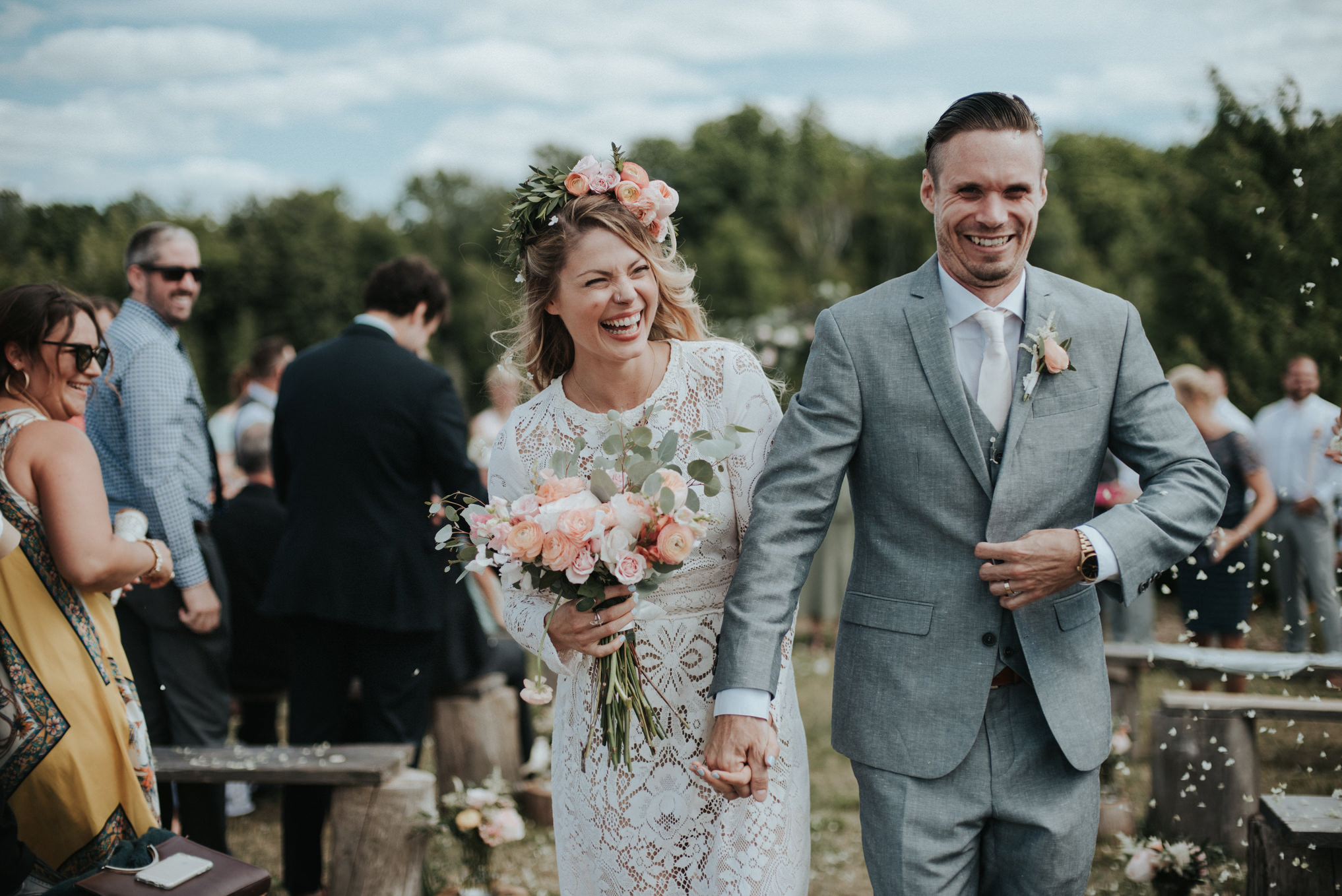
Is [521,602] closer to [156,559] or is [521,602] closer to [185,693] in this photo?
[156,559]

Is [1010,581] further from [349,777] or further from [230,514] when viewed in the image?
[230,514]

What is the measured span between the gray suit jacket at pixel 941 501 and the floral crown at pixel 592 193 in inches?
24.6

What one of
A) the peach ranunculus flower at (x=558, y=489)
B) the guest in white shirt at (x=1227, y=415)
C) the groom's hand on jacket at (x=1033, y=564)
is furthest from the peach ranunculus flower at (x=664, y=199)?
the guest in white shirt at (x=1227, y=415)

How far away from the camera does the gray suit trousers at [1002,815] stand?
2.22m

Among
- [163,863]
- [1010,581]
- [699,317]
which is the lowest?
[163,863]

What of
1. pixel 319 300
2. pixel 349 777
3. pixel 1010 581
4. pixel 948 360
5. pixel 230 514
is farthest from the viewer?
pixel 319 300

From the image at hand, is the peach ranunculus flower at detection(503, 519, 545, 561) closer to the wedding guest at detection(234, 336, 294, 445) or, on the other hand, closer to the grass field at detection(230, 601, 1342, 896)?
the grass field at detection(230, 601, 1342, 896)

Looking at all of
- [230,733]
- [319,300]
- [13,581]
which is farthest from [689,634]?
[319,300]

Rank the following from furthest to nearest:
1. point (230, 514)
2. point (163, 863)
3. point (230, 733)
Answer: point (230, 733) < point (230, 514) < point (163, 863)

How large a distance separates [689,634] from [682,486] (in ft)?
1.80

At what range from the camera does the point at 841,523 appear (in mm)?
9328

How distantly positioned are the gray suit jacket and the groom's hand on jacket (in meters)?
0.11

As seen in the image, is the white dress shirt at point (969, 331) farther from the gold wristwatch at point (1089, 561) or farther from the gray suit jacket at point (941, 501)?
the gold wristwatch at point (1089, 561)

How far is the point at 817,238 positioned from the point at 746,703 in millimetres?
46432
